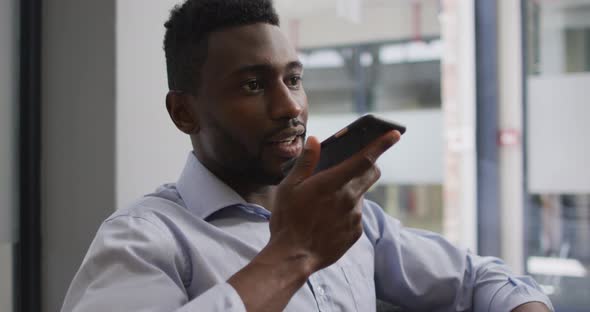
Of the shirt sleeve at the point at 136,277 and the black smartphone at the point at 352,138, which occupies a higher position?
the black smartphone at the point at 352,138

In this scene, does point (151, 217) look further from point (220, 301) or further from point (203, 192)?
point (220, 301)

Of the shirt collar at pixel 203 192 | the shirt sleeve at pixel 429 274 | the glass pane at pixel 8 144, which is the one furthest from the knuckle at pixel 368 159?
the glass pane at pixel 8 144

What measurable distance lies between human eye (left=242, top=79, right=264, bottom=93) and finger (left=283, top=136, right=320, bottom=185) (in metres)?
0.25

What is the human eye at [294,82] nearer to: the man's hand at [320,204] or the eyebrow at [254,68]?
the eyebrow at [254,68]

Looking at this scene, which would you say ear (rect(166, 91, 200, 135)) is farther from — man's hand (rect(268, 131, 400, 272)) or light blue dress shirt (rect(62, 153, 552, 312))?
man's hand (rect(268, 131, 400, 272))

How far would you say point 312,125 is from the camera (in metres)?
2.28

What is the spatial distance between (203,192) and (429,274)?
543 millimetres

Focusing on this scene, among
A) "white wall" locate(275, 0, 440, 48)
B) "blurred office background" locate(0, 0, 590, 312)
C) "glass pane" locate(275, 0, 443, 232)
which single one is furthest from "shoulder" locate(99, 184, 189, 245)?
"white wall" locate(275, 0, 440, 48)

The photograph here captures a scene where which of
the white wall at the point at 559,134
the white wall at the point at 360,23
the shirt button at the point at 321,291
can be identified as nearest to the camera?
the shirt button at the point at 321,291

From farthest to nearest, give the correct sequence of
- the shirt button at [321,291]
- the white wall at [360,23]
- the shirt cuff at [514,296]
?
1. the white wall at [360,23]
2. the shirt cuff at [514,296]
3. the shirt button at [321,291]

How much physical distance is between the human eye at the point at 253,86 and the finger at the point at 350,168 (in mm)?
293

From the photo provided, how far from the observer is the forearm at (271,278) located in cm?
73

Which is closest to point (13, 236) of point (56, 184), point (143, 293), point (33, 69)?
point (56, 184)

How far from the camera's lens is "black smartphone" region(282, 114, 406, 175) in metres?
0.78
